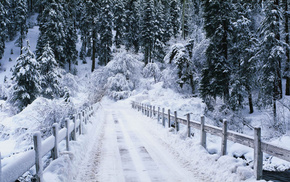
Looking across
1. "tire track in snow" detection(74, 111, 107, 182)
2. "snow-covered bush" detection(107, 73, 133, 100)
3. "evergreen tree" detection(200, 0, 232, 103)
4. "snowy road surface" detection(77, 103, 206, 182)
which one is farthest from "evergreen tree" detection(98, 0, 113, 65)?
"tire track in snow" detection(74, 111, 107, 182)

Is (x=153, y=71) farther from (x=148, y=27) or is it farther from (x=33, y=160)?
(x=33, y=160)

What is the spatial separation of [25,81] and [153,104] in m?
15.9

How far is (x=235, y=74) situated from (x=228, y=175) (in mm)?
21533

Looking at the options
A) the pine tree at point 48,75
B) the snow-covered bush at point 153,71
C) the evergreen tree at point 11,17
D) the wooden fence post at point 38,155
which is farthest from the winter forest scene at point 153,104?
the evergreen tree at point 11,17

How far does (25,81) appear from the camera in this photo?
25.3 meters

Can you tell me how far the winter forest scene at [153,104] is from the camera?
627 centimetres

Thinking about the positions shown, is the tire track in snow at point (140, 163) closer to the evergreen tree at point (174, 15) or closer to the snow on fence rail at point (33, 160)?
the snow on fence rail at point (33, 160)

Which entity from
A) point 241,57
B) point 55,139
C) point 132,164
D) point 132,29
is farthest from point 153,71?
point 55,139

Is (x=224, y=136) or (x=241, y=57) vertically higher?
(x=241, y=57)

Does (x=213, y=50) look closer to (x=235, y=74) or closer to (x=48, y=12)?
(x=235, y=74)

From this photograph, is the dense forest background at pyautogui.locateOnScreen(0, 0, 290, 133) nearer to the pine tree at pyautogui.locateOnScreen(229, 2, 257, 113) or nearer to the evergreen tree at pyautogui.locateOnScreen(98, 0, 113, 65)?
the pine tree at pyautogui.locateOnScreen(229, 2, 257, 113)

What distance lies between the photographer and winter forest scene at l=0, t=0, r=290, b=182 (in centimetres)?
627

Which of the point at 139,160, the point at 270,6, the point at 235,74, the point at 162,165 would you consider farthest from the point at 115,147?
the point at 270,6

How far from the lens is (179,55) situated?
34.8 meters
